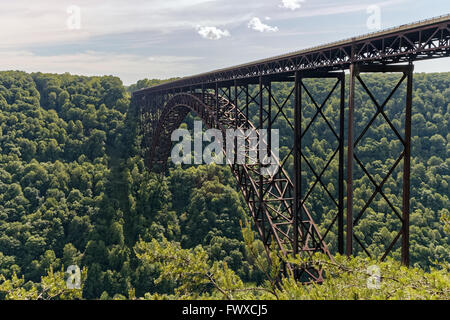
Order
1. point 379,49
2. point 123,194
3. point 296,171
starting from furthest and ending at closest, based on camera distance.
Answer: point 123,194
point 296,171
point 379,49

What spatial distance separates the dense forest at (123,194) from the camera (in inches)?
1809

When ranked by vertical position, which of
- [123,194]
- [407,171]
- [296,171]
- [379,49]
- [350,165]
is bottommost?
[123,194]

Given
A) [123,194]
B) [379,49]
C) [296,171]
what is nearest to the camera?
[379,49]

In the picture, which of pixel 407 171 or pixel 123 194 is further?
pixel 123 194

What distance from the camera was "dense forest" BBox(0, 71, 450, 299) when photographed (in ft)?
151

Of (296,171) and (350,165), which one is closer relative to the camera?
(350,165)

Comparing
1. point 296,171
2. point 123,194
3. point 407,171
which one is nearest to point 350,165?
point 407,171

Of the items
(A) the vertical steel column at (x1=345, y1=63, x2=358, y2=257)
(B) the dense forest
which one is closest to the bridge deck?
(A) the vertical steel column at (x1=345, y1=63, x2=358, y2=257)

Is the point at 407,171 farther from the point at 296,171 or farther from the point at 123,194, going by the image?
the point at 123,194

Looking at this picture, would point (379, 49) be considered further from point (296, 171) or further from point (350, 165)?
point (296, 171)

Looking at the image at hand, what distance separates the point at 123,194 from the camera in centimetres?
5419

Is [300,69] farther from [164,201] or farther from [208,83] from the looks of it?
[164,201]

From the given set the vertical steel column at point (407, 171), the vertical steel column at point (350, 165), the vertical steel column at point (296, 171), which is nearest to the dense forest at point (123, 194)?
the vertical steel column at point (296, 171)

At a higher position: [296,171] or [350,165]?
[350,165]
